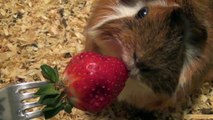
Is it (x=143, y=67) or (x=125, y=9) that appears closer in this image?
(x=143, y=67)

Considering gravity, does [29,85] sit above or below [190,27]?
below

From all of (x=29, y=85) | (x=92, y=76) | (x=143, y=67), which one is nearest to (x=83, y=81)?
(x=92, y=76)

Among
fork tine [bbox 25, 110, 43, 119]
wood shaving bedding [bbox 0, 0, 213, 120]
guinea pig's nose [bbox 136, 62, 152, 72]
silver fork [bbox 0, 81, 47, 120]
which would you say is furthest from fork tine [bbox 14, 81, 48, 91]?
guinea pig's nose [bbox 136, 62, 152, 72]

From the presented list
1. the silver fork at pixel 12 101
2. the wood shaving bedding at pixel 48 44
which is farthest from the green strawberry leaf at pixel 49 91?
the wood shaving bedding at pixel 48 44

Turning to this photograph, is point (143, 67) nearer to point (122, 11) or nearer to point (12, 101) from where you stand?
point (122, 11)

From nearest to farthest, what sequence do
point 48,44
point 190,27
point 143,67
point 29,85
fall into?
point 143,67, point 190,27, point 29,85, point 48,44

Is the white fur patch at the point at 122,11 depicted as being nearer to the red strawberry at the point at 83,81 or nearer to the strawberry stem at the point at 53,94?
the red strawberry at the point at 83,81

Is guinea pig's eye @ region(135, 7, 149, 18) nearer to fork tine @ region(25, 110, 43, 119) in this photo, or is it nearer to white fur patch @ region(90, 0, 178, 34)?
white fur patch @ region(90, 0, 178, 34)
